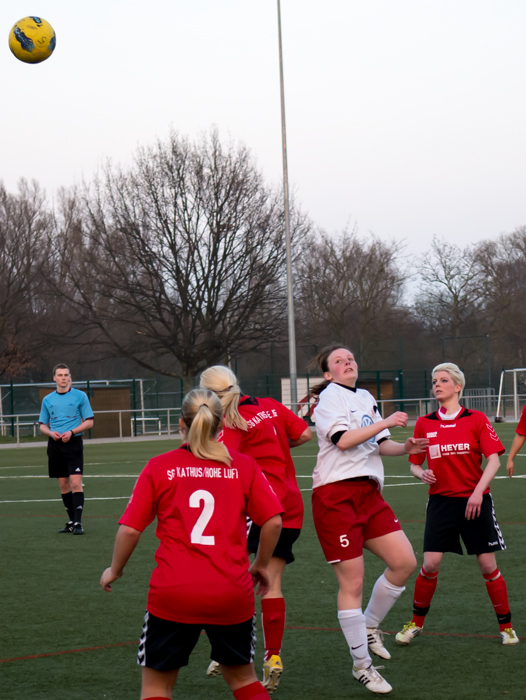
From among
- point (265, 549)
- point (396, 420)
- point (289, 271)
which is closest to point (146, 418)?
point (289, 271)

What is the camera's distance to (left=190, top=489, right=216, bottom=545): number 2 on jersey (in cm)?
310

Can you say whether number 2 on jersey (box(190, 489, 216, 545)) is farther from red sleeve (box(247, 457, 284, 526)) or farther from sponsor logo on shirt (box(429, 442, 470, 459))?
sponsor logo on shirt (box(429, 442, 470, 459))

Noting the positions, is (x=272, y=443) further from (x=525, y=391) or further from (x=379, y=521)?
(x=525, y=391)

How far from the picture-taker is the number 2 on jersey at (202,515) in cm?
310

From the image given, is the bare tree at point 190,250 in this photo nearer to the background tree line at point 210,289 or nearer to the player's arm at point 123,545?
the background tree line at point 210,289

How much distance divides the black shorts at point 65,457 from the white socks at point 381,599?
5934 mm

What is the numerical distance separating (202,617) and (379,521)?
1.76 m

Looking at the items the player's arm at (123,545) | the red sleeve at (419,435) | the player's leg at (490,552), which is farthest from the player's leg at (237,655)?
the red sleeve at (419,435)

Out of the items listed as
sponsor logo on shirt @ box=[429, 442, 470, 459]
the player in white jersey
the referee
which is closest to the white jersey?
the player in white jersey

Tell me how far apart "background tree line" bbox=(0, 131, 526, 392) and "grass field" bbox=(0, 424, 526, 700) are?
25.0 m

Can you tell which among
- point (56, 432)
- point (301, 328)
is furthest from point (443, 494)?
point (301, 328)

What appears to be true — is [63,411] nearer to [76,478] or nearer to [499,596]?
[76,478]

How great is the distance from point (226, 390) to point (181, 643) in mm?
1685

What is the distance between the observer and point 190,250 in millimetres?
34906
